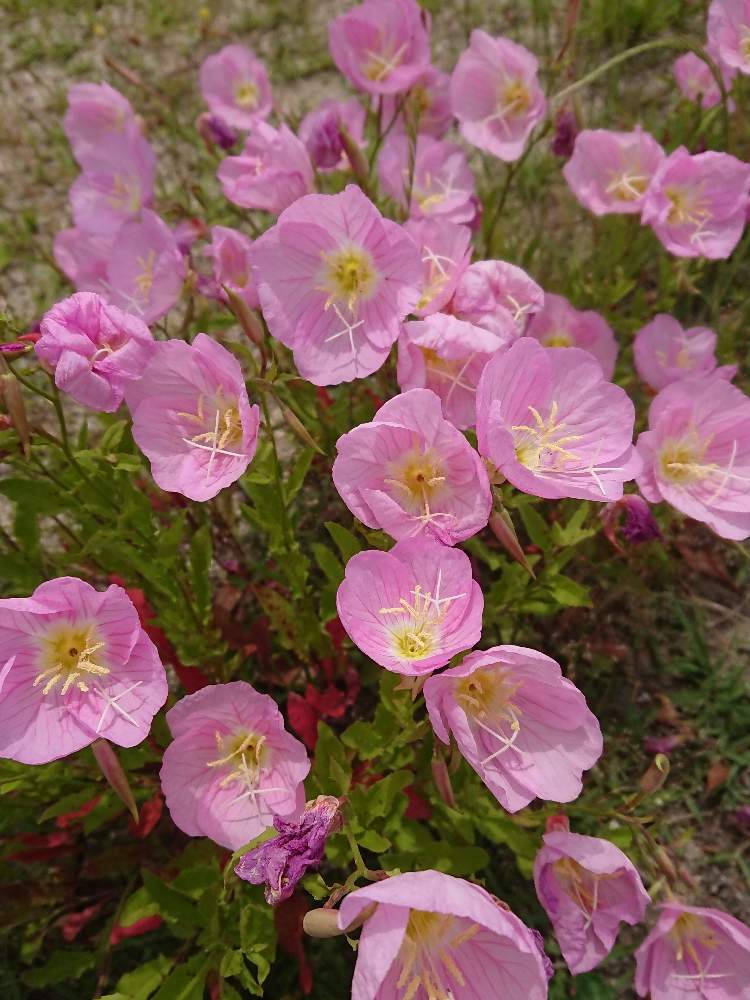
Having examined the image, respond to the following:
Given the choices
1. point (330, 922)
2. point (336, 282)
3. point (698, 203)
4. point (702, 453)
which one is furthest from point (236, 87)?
point (330, 922)

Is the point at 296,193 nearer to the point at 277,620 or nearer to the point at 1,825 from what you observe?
the point at 277,620

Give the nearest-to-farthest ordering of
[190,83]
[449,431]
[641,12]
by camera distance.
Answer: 1. [449,431]
2. [641,12]
3. [190,83]

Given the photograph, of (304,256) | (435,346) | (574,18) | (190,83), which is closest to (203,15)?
(190,83)

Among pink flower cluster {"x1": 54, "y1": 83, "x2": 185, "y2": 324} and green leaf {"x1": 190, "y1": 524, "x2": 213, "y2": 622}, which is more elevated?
pink flower cluster {"x1": 54, "y1": 83, "x2": 185, "y2": 324}

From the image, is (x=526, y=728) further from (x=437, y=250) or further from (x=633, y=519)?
(x=437, y=250)

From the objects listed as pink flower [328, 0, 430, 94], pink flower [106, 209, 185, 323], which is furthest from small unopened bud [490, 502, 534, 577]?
pink flower [328, 0, 430, 94]

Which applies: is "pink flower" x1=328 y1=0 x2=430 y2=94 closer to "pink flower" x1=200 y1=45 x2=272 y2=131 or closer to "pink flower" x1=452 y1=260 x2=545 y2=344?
"pink flower" x1=200 y1=45 x2=272 y2=131
